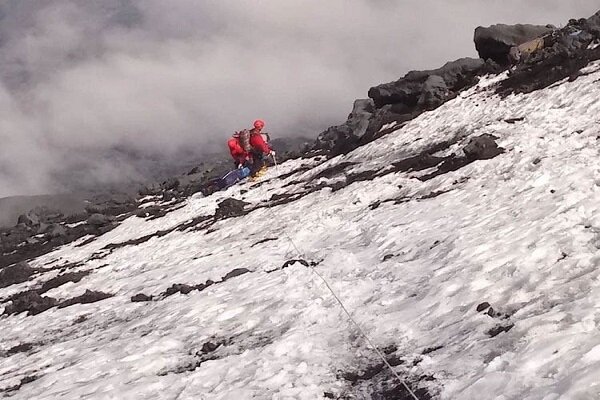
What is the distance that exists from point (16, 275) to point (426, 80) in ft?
69.7

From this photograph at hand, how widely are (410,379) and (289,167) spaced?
23.8 metres

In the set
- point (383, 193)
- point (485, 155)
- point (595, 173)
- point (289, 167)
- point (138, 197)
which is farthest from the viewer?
point (138, 197)

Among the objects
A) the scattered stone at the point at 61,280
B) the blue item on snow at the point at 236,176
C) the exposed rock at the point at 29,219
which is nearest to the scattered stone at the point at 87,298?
the scattered stone at the point at 61,280

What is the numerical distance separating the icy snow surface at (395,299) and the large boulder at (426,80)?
9.96 m

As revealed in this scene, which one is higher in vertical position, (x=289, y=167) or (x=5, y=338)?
(x=289, y=167)

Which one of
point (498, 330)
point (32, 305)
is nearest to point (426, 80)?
point (32, 305)

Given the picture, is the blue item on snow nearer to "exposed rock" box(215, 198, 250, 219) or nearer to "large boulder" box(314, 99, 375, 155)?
"large boulder" box(314, 99, 375, 155)

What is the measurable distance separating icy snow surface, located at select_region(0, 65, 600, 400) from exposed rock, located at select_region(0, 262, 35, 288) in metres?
6.23

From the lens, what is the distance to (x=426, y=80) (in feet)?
90.7

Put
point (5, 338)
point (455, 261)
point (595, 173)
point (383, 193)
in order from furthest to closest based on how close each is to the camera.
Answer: point (383, 193), point (5, 338), point (595, 173), point (455, 261)

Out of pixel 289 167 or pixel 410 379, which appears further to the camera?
pixel 289 167

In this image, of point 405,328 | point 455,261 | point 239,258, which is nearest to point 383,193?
point 239,258

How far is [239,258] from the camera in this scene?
1395 centimetres

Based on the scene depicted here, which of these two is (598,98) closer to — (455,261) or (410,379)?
(455,261)
